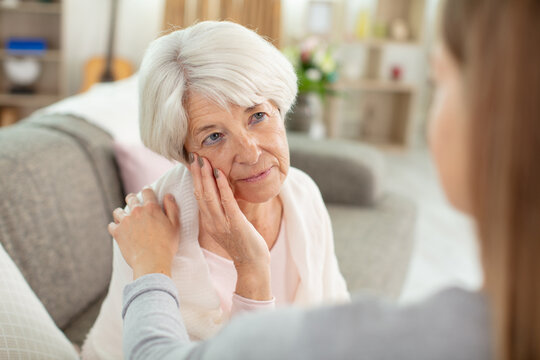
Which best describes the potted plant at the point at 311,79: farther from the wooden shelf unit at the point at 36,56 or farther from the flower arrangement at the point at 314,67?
the wooden shelf unit at the point at 36,56

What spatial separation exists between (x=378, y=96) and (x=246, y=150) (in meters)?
5.21

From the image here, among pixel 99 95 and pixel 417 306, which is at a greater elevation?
pixel 417 306

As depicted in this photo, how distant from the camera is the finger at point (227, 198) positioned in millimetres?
839

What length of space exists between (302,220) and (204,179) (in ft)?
0.84

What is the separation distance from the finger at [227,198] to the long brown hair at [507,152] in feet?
1.44

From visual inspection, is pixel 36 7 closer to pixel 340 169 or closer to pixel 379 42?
pixel 379 42

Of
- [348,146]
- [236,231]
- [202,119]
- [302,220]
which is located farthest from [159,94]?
Answer: [348,146]

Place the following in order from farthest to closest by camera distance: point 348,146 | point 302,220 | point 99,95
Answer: point 348,146 < point 99,95 < point 302,220

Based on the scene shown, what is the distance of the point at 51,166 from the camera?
1353mm

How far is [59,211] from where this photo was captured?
4.30 ft

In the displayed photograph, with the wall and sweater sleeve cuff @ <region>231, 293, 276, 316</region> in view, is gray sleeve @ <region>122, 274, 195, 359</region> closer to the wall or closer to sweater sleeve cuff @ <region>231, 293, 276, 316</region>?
sweater sleeve cuff @ <region>231, 293, 276, 316</region>

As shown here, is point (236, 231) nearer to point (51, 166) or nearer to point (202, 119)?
point (202, 119)

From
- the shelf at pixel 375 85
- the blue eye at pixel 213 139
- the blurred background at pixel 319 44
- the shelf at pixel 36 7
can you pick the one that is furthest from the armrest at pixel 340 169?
the shelf at pixel 36 7

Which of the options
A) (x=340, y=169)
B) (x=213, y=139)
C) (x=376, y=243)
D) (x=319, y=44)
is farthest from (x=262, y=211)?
(x=319, y=44)
